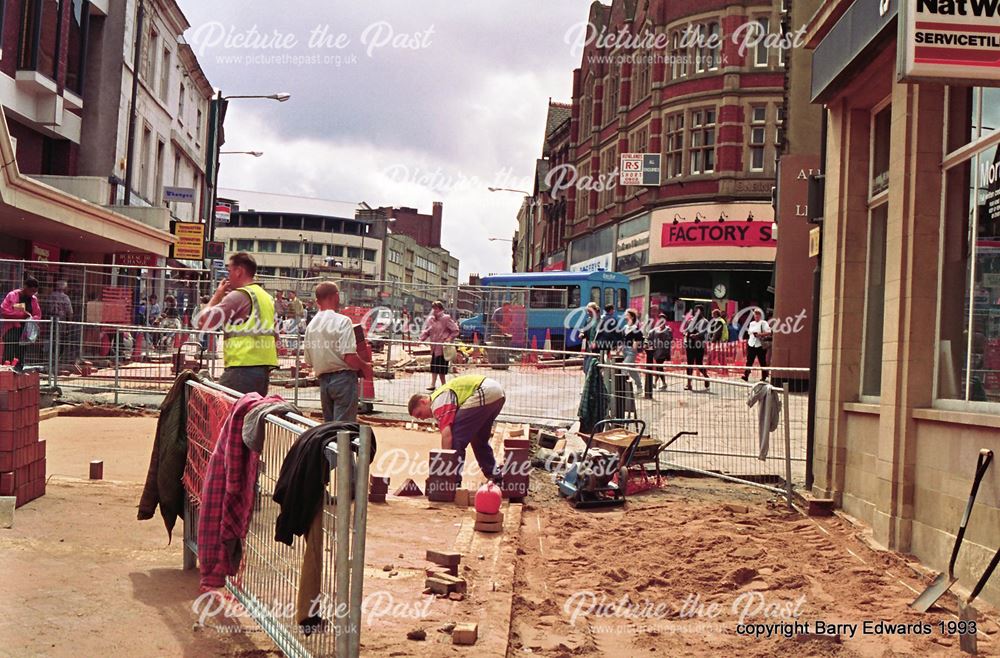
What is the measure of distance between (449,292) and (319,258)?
89.4 m

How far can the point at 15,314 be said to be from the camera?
14.9 meters

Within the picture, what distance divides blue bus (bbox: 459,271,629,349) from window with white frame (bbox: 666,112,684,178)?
6.15 m

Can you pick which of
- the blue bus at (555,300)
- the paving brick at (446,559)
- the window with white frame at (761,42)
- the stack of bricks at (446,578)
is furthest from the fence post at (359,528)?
the window with white frame at (761,42)

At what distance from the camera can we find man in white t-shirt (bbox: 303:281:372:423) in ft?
27.7

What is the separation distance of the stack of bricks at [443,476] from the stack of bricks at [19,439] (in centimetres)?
333

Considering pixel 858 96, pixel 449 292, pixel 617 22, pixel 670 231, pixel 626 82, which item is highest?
pixel 617 22

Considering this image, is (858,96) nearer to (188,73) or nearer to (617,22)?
(188,73)

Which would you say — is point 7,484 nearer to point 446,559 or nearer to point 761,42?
point 446,559

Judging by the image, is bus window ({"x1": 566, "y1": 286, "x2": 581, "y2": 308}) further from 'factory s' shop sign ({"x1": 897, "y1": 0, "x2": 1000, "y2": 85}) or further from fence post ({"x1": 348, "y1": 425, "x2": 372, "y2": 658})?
fence post ({"x1": 348, "y1": 425, "x2": 372, "y2": 658})

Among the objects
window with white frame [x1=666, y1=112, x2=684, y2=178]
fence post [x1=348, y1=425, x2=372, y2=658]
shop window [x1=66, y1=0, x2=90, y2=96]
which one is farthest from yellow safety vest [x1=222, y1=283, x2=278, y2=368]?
window with white frame [x1=666, y1=112, x2=684, y2=178]

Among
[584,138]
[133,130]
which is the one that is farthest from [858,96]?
[584,138]

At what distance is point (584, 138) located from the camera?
50.3 meters

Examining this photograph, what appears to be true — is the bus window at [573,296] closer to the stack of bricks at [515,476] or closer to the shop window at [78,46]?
the shop window at [78,46]

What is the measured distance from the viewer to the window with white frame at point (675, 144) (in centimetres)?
3675
